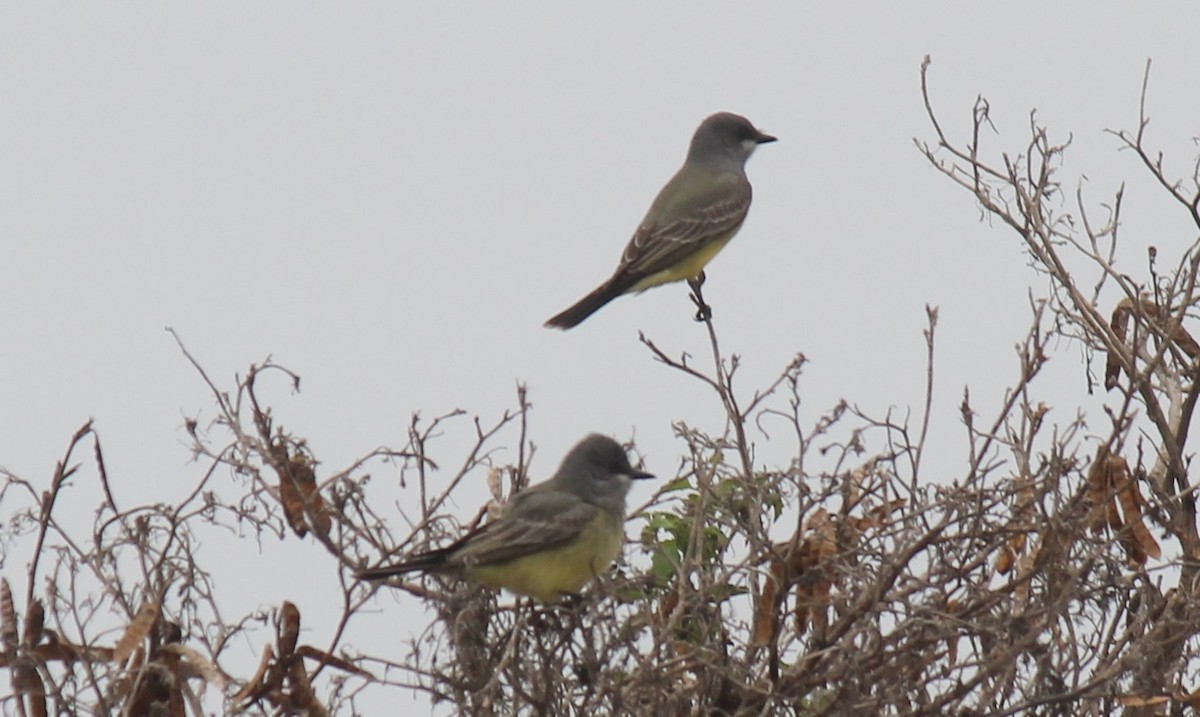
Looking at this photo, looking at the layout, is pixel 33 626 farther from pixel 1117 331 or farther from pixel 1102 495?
pixel 1117 331

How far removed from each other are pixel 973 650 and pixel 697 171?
549 centimetres

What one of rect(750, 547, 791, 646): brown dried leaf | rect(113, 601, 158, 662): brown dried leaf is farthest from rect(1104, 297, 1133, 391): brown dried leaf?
rect(113, 601, 158, 662): brown dried leaf

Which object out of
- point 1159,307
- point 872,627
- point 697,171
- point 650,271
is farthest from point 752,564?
point 697,171

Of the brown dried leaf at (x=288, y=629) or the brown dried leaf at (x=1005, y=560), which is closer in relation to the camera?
the brown dried leaf at (x=288, y=629)

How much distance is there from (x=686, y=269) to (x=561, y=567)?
3251 mm

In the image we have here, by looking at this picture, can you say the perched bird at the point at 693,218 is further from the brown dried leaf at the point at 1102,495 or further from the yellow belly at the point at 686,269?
the brown dried leaf at the point at 1102,495

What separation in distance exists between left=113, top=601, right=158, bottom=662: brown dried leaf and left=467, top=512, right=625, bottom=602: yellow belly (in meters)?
1.10

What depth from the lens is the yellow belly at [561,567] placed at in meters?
5.49

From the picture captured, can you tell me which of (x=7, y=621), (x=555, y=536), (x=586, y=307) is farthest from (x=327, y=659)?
(x=586, y=307)

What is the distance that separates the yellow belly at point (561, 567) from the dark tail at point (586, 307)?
2.11m

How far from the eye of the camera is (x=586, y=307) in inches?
→ 332

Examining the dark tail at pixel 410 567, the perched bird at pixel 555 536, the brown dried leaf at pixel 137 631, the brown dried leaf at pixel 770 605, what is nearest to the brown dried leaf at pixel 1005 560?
the brown dried leaf at pixel 770 605

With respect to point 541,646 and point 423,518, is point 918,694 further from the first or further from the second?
point 423,518

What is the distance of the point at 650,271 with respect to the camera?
8.91 metres
